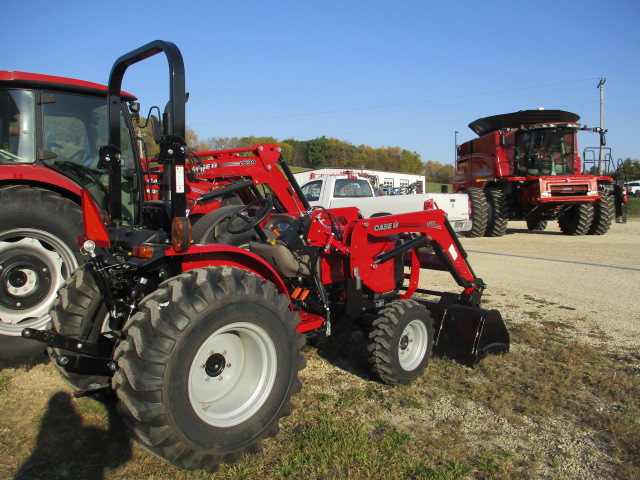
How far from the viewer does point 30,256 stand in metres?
3.99

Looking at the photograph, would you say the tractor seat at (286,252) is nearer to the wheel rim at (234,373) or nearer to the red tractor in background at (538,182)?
the wheel rim at (234,373)

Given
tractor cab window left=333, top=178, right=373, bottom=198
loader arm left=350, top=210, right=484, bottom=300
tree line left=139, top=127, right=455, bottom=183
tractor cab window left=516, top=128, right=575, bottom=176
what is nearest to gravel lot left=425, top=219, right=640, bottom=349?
loader arm left=350, top=210, right=484, bottom=300

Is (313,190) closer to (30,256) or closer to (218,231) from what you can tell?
(218,231)

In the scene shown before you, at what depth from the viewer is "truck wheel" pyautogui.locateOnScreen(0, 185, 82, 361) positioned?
3844mm

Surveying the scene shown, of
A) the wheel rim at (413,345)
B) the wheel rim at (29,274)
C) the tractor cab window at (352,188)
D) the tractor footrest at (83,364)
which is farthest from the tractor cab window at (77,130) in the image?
the tractor cab window at (352,188)

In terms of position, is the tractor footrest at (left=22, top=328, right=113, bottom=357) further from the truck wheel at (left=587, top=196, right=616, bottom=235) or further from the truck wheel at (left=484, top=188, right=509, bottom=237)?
the truck wheel at (left=587, top=196, right=616, bottom=235)

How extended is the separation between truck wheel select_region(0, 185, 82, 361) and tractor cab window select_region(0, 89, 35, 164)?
46cm

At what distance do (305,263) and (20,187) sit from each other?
2.42m

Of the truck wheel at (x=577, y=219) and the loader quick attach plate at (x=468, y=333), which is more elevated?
the truck wheel at (x=577, y=219)

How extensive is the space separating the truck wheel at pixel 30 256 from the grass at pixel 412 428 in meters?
0.37

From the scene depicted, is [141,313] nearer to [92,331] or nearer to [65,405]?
[92,331]

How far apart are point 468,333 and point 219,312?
247cm

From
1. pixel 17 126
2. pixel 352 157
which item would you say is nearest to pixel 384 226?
pixel 17 126

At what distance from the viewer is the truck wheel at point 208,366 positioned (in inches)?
88.4
